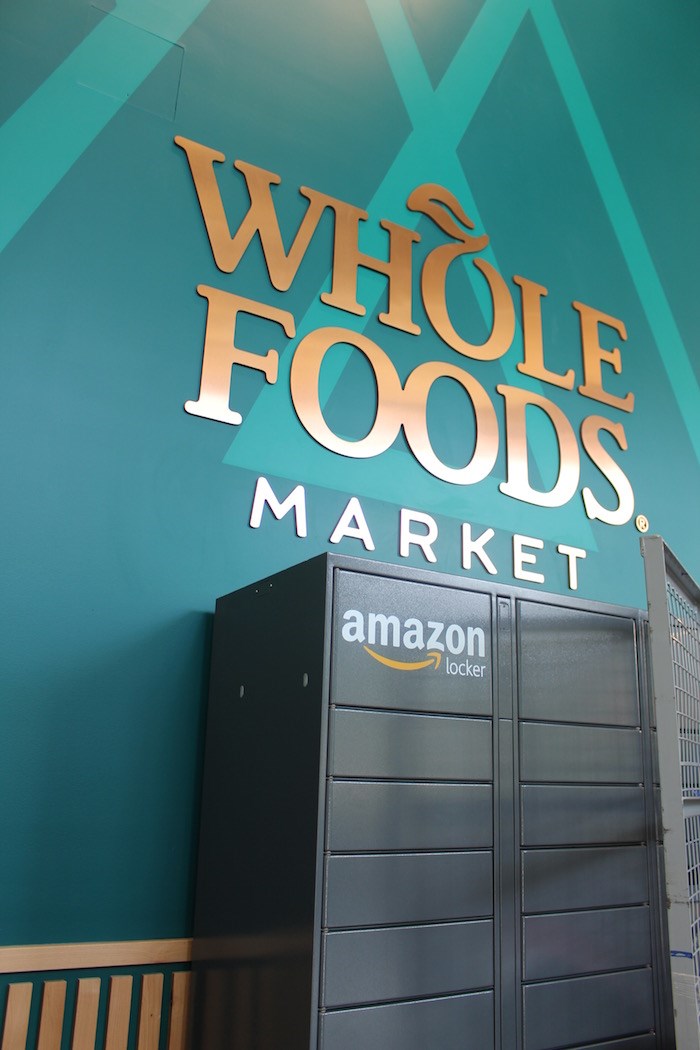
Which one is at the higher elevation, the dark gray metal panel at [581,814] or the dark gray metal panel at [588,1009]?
the dark gray metal panel at [581,814]

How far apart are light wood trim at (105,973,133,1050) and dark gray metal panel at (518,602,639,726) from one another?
1.05 metres

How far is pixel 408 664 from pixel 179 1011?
3.21 ft

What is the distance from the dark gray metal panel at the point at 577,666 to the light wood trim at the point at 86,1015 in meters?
1.09

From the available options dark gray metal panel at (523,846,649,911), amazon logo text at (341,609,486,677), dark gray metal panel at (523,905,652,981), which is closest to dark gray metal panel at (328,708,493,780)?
amazon logo text at (341,609,486,677)

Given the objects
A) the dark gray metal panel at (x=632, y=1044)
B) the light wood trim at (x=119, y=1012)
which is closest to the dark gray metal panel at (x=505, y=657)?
the dark gray metal panel at (x=632, y=1044)

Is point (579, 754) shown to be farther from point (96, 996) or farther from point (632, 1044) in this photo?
point (96, 996)

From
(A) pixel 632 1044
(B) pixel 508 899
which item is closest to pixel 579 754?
(B) pixel 508 899

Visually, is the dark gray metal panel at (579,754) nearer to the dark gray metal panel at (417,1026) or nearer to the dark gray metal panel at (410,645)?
the dark gray metal panel at (410,645)

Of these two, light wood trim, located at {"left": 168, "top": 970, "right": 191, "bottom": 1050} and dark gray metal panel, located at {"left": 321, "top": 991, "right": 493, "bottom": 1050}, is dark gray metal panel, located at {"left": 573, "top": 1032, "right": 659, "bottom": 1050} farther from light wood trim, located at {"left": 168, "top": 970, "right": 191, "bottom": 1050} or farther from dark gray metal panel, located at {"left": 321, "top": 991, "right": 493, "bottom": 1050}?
light wood trim, located at {"left": 168, "top": 970, "right": 191, "bottom": 1050}

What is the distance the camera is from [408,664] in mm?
1771

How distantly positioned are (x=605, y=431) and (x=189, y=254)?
Result: 157cm

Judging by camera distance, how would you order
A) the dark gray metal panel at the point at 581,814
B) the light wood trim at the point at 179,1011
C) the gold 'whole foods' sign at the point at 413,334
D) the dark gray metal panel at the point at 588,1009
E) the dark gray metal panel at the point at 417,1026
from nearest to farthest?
the dark gray metal panel at the point at 417,1026, the dark gray metal panel at the point at 588,1009, the dark gray metal panel at the point at 581,814, the light wood trim at the point at 179,1011, the gold 'whole foods' sign at the point at 413,334

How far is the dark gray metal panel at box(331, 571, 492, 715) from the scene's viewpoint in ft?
5.57

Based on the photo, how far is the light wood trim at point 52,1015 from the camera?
1.85 meters
